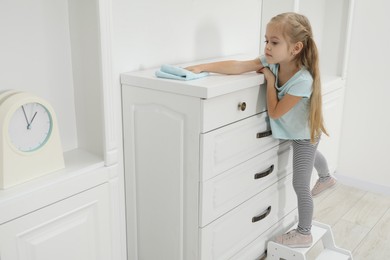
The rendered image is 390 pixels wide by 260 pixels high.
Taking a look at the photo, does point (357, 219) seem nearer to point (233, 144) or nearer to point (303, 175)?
point (303, 175)

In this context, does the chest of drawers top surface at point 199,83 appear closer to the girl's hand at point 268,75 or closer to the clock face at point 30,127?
the girl's hand at point 268,75

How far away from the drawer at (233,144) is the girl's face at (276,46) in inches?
8.1

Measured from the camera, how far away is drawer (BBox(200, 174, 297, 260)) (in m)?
1.52

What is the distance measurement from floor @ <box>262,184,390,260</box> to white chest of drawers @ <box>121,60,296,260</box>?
0.56 m

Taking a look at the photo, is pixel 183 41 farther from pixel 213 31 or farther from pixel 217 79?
pixel 217 79

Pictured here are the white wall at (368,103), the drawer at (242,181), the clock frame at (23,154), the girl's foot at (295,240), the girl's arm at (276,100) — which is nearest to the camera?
the clock frame at (23,154)

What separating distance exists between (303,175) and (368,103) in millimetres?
949

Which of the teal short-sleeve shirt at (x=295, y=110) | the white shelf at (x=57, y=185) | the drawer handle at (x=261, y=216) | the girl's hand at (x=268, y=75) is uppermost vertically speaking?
the girl's hand at (x=268, y=75)

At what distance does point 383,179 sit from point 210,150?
153cm

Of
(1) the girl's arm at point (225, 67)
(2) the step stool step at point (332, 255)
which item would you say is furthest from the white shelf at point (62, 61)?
(2) the step stool step at point (332, 255)

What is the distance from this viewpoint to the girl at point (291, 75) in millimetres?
1543

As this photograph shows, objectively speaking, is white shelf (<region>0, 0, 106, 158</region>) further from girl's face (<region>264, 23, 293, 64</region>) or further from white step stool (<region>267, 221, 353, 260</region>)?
white step stool (<region>267, 221, 353, 260</region>)

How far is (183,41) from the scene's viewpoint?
1.75m

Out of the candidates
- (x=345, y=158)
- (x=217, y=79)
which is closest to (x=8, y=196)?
(x=217, y=79)
